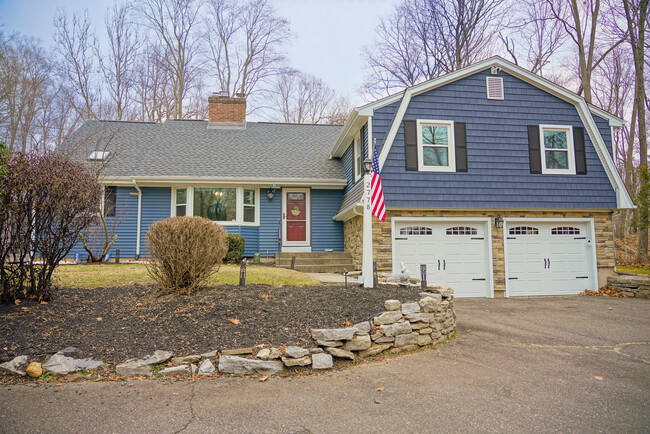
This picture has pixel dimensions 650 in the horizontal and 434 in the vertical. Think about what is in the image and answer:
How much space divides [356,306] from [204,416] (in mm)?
2494

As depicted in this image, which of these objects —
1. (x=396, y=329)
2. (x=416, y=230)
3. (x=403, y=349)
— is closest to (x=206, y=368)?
(x=396, y=329)

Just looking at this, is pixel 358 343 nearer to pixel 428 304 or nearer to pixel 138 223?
pixel 428 304

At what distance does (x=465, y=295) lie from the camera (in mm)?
9617

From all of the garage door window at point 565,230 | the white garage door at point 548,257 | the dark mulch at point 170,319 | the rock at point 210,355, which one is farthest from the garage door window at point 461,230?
the rock at point 210,355

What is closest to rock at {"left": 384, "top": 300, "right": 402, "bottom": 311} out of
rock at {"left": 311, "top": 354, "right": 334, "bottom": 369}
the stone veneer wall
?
rock at {"left": 311, "top": 354, "right": 334, "bottom": 369}

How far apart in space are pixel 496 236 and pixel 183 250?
794 centimetres

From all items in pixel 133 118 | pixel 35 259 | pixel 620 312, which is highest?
pixel 133 118

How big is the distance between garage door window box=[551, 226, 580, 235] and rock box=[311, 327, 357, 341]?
836 centimetres

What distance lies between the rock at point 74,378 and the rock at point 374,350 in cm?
276

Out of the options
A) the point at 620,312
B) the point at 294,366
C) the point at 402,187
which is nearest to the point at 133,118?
the point at 402,187

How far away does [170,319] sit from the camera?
437 centimetres

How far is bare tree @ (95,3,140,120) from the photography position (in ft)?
66.5

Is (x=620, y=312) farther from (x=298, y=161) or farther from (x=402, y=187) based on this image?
(x=298, y=161)

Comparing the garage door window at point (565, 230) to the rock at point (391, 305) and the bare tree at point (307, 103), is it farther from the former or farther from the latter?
the bare tree at point (307, 103)
